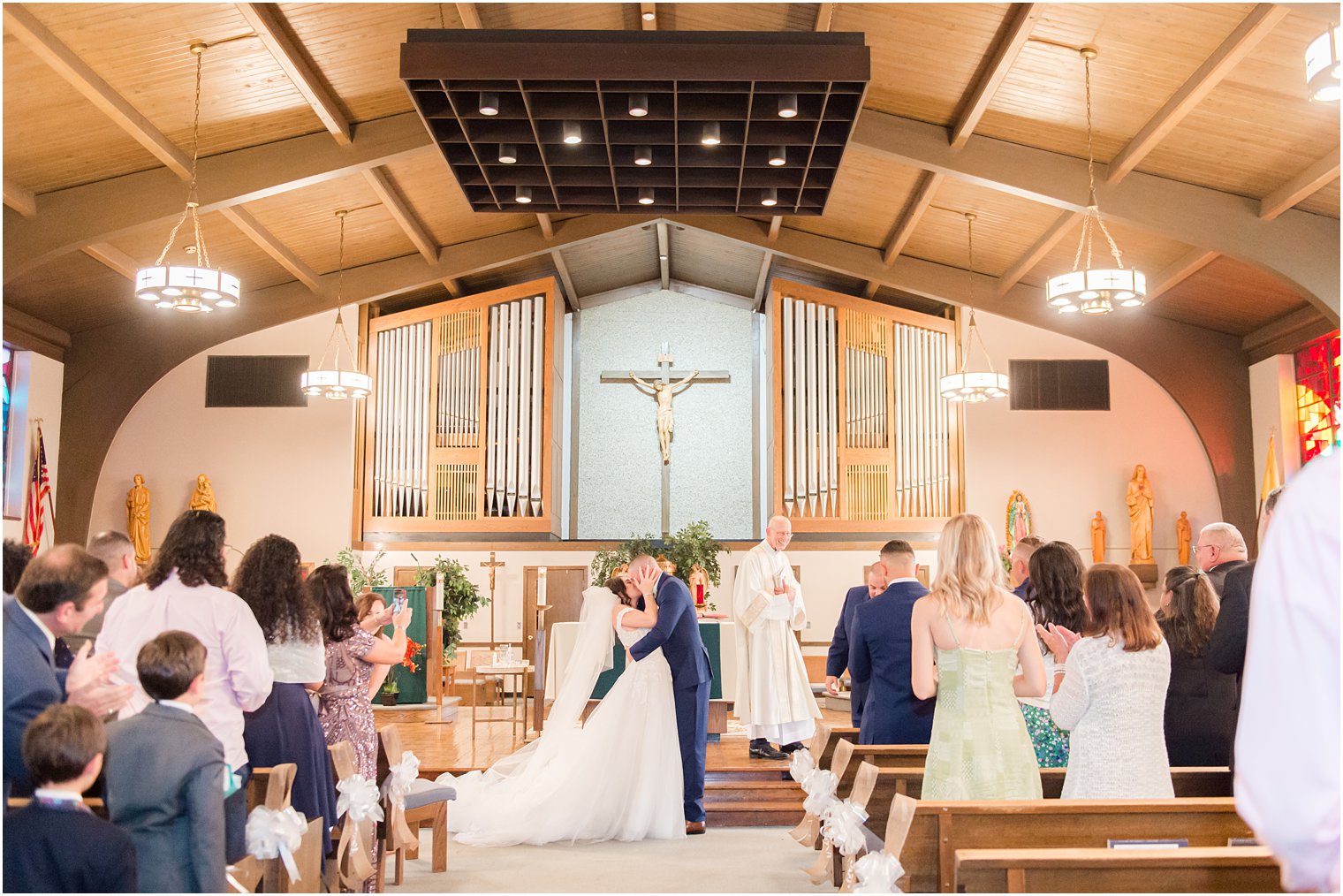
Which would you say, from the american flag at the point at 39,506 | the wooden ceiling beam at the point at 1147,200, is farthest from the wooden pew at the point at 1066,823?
the american flag at the point at 39,506

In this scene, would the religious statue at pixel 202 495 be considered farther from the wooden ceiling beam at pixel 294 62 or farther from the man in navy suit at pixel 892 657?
the man in navy suit at pixel 892 657

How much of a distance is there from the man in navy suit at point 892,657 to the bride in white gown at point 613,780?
142cm

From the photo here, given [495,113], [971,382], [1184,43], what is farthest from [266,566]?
[971,382]

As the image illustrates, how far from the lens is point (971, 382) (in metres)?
10.5

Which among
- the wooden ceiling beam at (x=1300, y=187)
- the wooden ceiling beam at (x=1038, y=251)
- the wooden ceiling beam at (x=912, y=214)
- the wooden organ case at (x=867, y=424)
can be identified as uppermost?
the wooden ceiling beam at (x=912, y=214)

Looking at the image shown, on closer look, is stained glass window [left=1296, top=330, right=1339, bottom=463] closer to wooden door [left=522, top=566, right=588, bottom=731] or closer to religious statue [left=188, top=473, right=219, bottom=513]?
wooden door [left=522, top=566, right=588, bottom=731]

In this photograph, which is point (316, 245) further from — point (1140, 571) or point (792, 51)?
point (1140, 571)

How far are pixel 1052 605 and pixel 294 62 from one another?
6202mm

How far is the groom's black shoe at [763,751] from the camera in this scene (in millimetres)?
7734

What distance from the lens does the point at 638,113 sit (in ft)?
20.3

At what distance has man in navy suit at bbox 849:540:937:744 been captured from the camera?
4.57 m

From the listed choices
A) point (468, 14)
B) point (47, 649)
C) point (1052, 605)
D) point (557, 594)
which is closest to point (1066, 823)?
point (1052, 605)

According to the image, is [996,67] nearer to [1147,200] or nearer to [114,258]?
[1147,200]

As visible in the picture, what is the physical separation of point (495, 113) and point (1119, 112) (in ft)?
14.9
